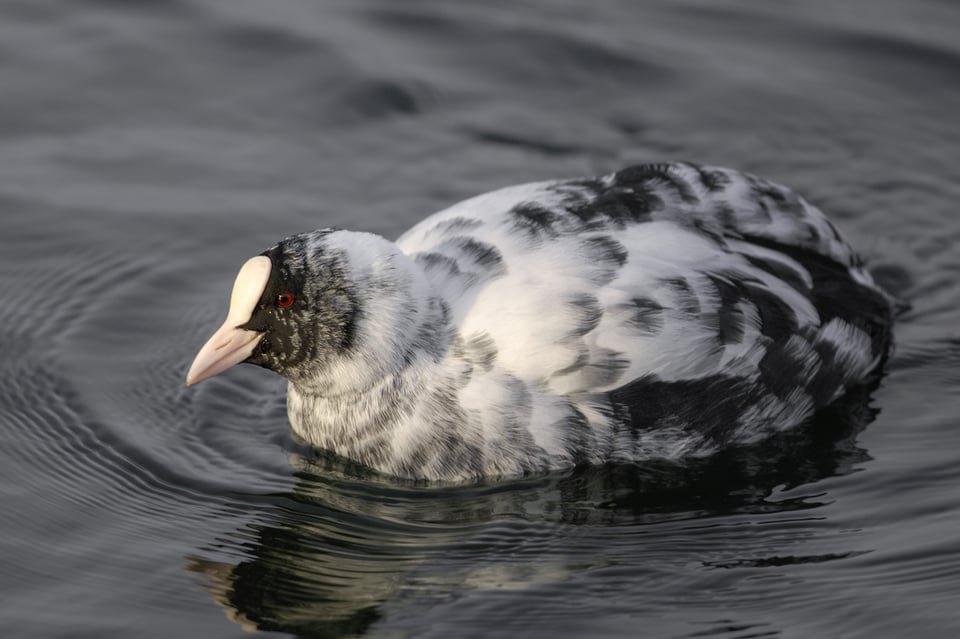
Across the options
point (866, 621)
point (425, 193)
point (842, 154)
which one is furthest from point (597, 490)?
point (842, 154)

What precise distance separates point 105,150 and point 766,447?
225 inches

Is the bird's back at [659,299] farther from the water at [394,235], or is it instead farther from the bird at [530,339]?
the water at [394,235]

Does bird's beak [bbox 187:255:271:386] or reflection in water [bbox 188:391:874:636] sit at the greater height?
bird's beak [bbox 187:255:271:386]

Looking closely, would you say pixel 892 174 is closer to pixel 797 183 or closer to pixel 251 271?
pixel 797 183

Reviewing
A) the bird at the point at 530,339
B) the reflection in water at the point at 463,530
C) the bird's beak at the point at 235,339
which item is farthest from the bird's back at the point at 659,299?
the bird's beak at the point at 235,339

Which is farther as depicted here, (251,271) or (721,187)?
(721,187)

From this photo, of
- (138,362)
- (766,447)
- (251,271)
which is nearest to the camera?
(251,271)

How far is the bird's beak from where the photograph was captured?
26.8 ft

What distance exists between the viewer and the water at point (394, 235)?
7430 mm

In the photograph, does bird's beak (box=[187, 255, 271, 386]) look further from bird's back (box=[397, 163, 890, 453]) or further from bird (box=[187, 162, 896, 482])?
bird's back (box=[397, 163, 890, 453])

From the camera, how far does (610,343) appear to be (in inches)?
321

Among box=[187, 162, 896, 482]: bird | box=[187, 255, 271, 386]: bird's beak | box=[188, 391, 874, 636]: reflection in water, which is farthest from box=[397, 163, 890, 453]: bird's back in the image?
box=[187, 255, 271, 386]: bird's beak

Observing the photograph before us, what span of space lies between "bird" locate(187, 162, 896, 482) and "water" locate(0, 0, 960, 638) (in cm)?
22

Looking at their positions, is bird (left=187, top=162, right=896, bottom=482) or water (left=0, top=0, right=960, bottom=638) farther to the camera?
bird (left=187, top=162, right=896, bottom=482)
